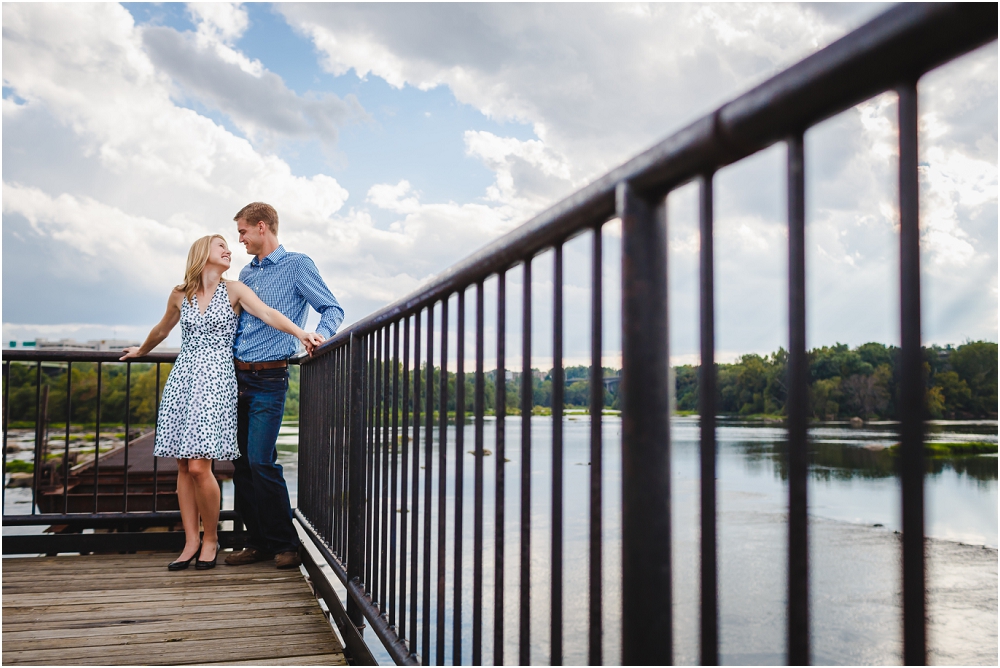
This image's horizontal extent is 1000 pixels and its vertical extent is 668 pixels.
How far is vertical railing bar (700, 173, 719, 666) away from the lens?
636mm

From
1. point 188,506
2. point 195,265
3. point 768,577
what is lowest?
point 768,577

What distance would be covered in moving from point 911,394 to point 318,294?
2928 mm

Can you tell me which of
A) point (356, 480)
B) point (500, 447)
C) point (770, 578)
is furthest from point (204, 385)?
point (770, 578)

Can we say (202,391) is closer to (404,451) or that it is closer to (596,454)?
(404,451)

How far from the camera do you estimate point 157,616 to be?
2.36 meters

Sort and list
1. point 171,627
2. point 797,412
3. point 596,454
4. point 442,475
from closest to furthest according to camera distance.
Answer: point 797,412
point 596,454
point 442,475
point 171,627

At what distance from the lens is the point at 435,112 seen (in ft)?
233

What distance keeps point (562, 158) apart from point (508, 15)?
68.3 ft

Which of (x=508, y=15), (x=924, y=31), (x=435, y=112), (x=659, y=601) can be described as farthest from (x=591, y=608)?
(x=435, y=112)

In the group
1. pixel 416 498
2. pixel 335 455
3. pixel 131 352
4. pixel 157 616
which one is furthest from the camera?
pixel 131 352

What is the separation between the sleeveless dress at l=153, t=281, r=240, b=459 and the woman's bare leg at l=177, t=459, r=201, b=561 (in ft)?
0.40

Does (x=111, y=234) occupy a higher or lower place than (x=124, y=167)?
lower

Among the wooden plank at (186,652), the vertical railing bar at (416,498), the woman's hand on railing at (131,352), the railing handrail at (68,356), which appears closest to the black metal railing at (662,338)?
the vertical railing bar at (416,498)

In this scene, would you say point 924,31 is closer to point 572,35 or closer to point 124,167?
point 124,167
